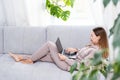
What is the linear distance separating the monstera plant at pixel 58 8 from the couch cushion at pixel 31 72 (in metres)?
0.82

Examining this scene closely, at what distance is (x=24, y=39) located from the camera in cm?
298

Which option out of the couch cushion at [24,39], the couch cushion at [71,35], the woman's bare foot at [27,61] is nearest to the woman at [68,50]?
the woman's bare foot at [27,61]

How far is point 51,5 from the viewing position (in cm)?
306

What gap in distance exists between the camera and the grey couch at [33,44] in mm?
2326

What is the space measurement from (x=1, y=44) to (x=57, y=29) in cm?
86

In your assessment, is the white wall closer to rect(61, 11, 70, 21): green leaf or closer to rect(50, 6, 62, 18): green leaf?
rect(50, 6, 62, 18): green leaf

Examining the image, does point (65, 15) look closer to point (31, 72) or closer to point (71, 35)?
point (71, 35)

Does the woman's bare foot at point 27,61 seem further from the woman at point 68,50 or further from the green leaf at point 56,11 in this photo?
the green leaf at point 56,11

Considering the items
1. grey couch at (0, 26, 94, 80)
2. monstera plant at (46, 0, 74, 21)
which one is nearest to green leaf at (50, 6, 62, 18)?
monstera plant at (46, 0, 74, 21)

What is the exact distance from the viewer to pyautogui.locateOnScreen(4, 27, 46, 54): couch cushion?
2932mm

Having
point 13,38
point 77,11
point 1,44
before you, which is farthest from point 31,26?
point 77,11

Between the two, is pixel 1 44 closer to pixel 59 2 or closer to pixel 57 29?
pixel 57 29

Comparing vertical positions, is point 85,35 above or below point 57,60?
above

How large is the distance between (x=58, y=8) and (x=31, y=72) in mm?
1109
